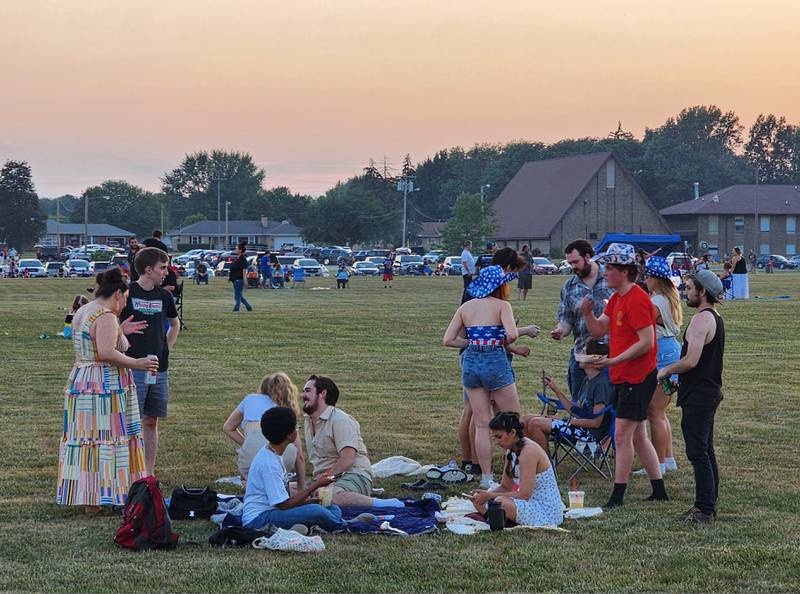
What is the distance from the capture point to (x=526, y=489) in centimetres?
827

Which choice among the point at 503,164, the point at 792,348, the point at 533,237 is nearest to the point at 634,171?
the point at 503,164

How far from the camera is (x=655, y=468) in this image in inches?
358

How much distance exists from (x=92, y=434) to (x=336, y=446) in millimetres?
1858

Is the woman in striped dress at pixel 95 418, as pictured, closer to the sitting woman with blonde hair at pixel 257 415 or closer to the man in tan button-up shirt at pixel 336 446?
the sitting woman with blonde hair at pixel 257 415

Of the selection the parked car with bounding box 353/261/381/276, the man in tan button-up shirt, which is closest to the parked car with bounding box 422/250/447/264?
the parked car with bounding box 353/261/381/276

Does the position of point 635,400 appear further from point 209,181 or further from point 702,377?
point 209,181

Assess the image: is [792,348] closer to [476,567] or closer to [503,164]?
[476,567]

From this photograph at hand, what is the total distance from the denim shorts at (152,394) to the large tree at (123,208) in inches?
6270

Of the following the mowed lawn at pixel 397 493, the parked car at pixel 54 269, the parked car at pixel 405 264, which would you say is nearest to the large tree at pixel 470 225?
the parked car at pixel 405 264

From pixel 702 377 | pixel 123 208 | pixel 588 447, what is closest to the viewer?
pixel 702 377

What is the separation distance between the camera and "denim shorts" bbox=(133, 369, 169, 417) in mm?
9359

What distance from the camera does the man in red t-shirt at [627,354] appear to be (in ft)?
28.4

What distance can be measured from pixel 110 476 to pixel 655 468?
13.9ft

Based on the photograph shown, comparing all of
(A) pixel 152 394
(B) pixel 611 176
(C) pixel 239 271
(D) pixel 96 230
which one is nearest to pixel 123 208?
(D) pixel 96 230
